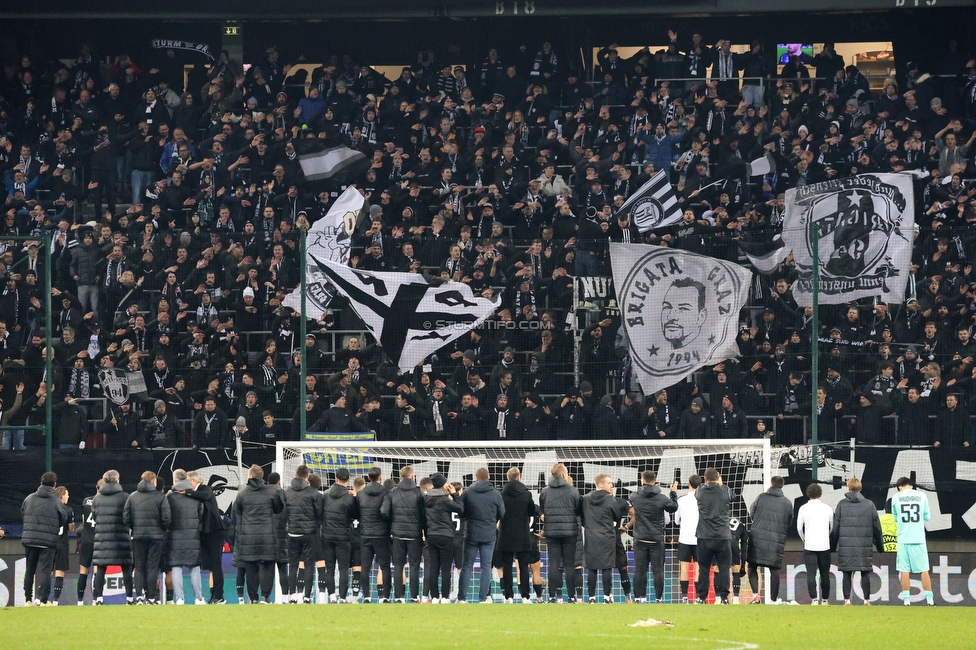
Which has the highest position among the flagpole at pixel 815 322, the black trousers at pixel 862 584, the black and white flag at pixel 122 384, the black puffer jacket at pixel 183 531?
the flagpole at pixel 815 322

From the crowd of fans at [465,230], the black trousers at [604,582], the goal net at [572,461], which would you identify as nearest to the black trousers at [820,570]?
the goal net at [572,461]

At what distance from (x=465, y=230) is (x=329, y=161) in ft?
16.2

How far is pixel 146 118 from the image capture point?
2627 cm

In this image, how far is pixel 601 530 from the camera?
1551 cm

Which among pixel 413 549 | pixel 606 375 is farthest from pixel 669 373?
pixel 413 549

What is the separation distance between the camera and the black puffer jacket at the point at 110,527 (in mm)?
15250

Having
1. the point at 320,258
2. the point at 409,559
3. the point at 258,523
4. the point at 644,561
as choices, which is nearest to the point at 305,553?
the point at 258,523

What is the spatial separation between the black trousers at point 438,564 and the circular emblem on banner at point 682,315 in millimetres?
4162

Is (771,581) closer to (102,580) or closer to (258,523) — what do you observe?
(258,523)

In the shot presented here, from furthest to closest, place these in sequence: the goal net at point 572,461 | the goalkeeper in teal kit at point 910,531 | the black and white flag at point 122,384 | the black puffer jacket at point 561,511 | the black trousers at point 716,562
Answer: the black and white flag at point 122,384 → the goal net at point 572,461 → the goalkeeper in teal kit at point 910,531 → the black trousers at point 716,562 → the black puffer jacket at point 561,511

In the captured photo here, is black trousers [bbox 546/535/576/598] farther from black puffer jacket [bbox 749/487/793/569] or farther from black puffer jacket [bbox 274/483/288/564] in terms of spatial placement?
black puffer jacket [bbox 274/483/288/564]

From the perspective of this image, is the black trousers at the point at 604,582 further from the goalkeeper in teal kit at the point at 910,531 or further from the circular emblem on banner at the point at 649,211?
the circular emblem on banner at the point at 649,211

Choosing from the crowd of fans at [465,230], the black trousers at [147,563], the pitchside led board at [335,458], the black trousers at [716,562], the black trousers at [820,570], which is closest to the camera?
the black trousers at [147,563]

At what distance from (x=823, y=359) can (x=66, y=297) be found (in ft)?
31.9
